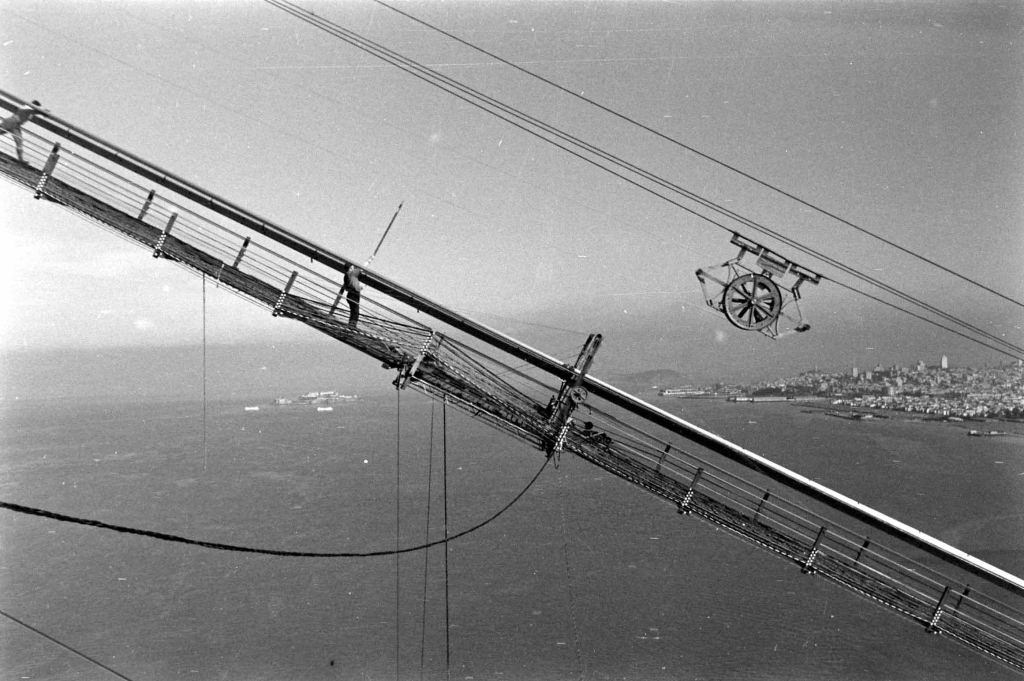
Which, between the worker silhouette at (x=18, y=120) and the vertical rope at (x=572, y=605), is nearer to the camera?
the worker silhouette at (x=18, y=120)

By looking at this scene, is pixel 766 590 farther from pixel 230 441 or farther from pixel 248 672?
pixel 230 441

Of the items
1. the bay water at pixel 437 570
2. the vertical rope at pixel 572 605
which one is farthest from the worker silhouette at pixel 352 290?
the vertical rope at pixel 572 605

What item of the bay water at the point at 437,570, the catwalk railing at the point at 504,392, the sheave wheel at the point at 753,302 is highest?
the sheave wheel at the point at 753,302

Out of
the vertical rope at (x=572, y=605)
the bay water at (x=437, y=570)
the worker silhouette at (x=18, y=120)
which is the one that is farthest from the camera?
the bay water at (x=437, y=570)

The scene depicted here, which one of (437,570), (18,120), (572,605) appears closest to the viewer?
(18,120)

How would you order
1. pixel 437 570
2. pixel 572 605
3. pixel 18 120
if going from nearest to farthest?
1. pixel 18 120
2. pixel 572 605
3. pixel 437 570

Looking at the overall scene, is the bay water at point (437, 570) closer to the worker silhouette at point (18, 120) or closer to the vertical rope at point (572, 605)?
the vertical rope at point (572, 605)

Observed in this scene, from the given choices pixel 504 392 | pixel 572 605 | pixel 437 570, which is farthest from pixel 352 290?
pixel 437 570

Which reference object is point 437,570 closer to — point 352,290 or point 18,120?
point 352,290
